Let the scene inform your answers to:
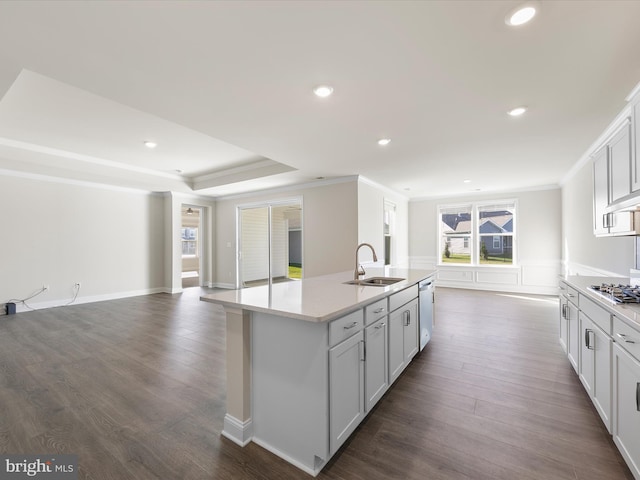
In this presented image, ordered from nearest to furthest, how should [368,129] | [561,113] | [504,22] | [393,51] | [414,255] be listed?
[504,22], [393,51], [561,113], [368,129], [414,255]

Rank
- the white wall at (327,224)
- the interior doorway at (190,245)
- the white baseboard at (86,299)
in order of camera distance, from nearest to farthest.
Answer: the white baseboard at (86,299) < the white wall at (327,224) < the interior doorway at (190,245)

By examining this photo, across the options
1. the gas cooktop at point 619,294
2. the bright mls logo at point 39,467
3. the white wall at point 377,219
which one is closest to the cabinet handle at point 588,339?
the gas cooktop at point 619,294

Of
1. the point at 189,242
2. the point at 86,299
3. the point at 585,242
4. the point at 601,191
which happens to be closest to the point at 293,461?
the point at 601,191

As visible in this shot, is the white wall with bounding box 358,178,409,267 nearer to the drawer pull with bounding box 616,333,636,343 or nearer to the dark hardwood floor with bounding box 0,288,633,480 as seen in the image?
the dark hardwood floor with bounding box 0,288,633,480

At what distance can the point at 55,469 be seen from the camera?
1.62m

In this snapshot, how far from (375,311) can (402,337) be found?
0.75 m

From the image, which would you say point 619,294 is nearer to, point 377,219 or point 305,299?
point 305,299

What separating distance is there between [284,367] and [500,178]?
19.6ft

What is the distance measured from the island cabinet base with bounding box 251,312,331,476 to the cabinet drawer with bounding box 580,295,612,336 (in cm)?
179

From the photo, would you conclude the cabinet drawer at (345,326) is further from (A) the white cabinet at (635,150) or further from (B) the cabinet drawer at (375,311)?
(A) the white cabinet at (635,150)

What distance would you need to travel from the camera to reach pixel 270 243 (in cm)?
696

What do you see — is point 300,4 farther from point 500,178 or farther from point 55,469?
point 500,178

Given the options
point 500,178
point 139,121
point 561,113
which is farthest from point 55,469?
point 500,178

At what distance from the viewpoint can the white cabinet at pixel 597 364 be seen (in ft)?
5.94
